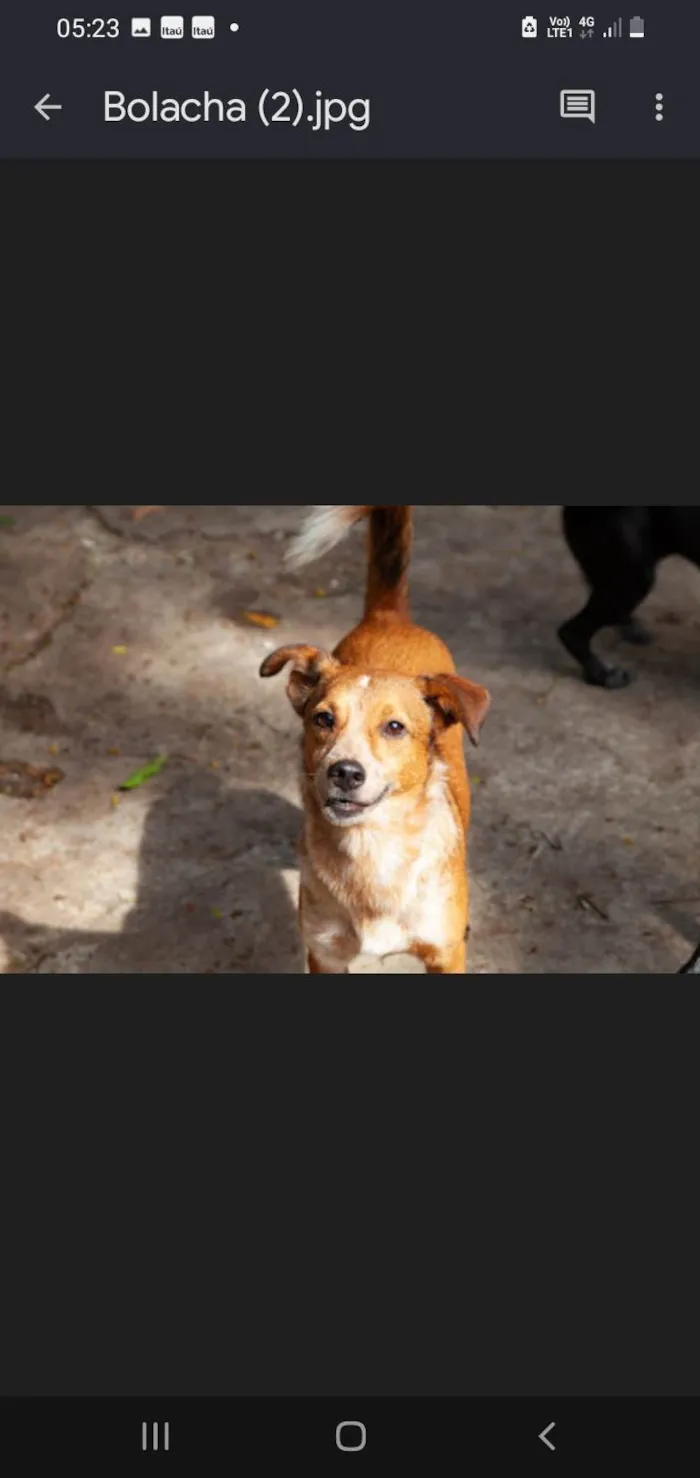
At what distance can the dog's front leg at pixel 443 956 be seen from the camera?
3.50 meters

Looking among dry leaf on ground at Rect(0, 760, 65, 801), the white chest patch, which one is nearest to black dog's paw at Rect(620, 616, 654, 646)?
dry leaf on ground at Rect(0, 760, 65, 801)

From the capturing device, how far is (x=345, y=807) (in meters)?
3.19

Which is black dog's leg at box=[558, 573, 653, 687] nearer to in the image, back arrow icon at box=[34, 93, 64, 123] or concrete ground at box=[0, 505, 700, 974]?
concrete ground at box=[0, 505, 700, 974]

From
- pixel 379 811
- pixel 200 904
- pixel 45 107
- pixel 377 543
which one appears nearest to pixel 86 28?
pixel 45 107

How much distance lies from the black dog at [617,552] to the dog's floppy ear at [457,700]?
6.31ft

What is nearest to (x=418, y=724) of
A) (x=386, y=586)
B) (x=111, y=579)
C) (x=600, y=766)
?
(x=386, y=586)

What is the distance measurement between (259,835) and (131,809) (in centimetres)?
42

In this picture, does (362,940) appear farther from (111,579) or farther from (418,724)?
(111,579)

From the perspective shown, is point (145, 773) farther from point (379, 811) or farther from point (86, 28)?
point (86, 28)

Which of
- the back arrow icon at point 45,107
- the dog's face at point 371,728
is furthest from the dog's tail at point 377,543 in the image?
the back arrow icon at point 45,107

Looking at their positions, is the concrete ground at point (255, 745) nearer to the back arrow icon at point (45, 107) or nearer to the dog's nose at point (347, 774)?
the dog's nose at point (347, 774)

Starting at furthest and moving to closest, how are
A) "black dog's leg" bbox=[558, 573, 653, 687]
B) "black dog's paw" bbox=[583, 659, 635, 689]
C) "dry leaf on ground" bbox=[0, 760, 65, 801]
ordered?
"black dog's paw" bbox=[583, 659, 635, 689]
"black dog's leg" bbox=[558, 573, 653, 687]
"dry leaf on ground" bbox=[0, 760, 65, 801]

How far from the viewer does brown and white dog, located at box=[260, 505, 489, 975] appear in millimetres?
3211

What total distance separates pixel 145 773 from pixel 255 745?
1.28 ft
